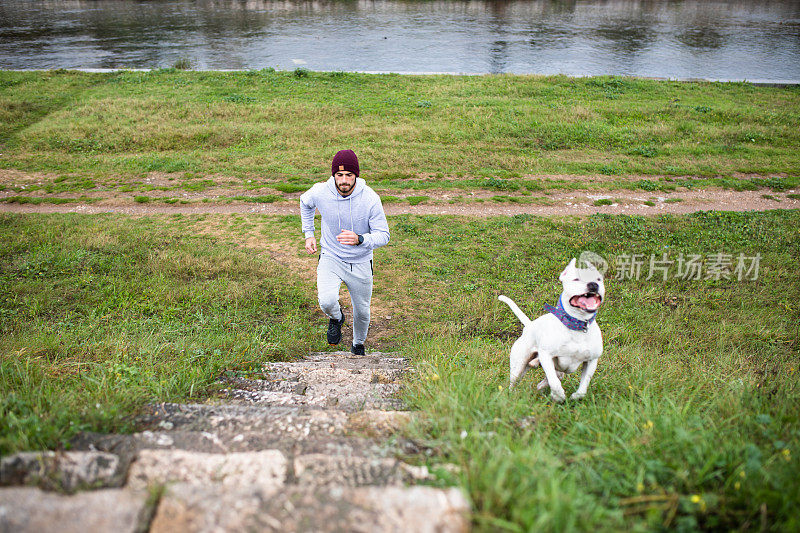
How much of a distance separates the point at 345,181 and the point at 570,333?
254 cm

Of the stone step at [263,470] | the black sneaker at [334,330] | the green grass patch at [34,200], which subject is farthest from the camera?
the green grass patch at [34,200]

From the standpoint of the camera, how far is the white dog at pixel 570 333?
3.44 metres

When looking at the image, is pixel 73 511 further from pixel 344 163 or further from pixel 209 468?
pixel 344 163

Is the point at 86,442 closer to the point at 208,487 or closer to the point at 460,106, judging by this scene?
the point at 208,487

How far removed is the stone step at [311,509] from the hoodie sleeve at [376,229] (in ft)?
10.1

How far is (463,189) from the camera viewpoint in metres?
11.4

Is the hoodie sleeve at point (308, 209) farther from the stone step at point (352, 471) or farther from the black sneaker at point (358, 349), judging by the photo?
the stone step at point (352, 471)

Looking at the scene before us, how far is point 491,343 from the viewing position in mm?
5887

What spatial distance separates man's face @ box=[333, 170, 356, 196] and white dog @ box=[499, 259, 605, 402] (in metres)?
2.19

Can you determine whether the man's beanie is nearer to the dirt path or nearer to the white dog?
the white dog

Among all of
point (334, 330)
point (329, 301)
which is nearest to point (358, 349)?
point (334, 330)

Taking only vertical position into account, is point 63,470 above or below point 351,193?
below

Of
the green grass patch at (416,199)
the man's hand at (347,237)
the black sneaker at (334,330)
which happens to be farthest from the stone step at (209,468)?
the green grass patch at (416,199)

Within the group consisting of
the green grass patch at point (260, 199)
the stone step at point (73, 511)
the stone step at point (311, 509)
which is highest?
the stone step at point (73, 511)
